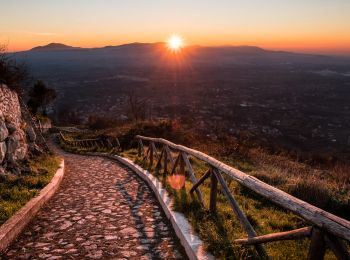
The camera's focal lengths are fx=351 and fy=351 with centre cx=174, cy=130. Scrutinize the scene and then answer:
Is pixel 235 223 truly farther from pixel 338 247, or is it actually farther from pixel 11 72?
pixel 11 72

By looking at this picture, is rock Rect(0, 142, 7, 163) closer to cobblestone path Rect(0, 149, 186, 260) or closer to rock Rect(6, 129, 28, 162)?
rock Rect(6, 129, 28, 162)

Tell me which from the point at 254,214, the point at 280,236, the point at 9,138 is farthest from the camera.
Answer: the point at 9,138

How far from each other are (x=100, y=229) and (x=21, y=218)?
Answer: 1.32 meters

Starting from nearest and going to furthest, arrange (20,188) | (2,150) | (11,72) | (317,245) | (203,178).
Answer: (317,245) < (203,178) < (20,188) < (2,150) < (11,72)

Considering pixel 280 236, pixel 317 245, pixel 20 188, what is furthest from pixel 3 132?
pixel 317 245

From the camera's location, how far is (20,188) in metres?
7.71

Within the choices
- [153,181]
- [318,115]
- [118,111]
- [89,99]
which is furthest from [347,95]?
[153,181]

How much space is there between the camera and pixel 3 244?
504 centimetres

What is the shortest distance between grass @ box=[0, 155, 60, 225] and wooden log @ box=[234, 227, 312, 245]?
3922 millimetres

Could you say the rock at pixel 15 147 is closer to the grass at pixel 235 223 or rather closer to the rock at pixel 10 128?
the rock at pixel 10 128

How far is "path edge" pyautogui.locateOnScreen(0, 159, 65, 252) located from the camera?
17.1ft

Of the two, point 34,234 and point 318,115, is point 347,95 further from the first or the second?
point 34,234

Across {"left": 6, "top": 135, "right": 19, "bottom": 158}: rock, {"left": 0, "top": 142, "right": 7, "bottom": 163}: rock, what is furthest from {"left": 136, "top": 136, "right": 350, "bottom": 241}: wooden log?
{"left": 6, "top": 135, "right": 19, "bottom": 158}: rock

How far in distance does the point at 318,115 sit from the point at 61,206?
90.8 meters
